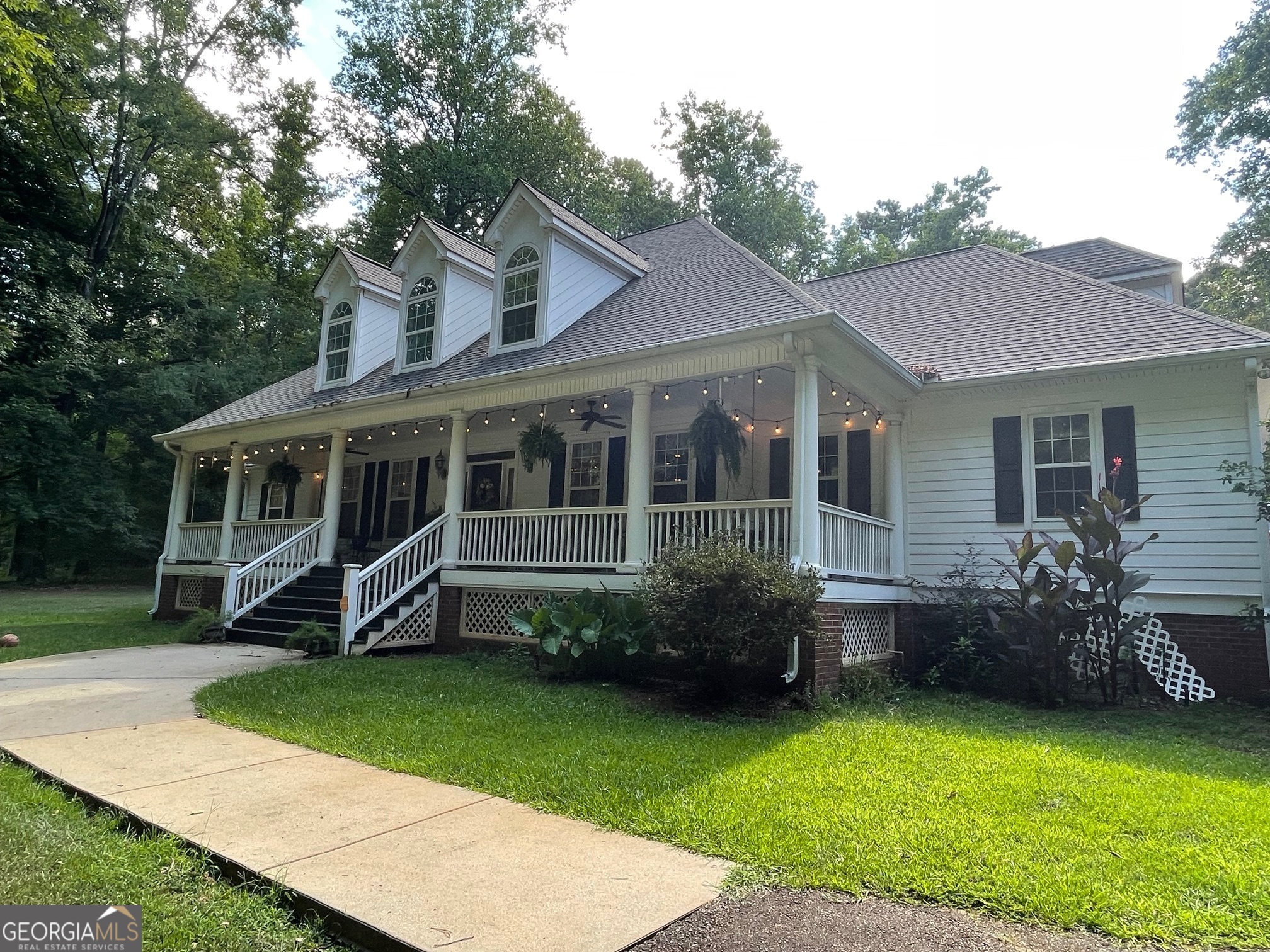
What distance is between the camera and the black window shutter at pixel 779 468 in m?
10.9

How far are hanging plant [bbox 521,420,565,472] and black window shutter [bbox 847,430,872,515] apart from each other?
438 cm

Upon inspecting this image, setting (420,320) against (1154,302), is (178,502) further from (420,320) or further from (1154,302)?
(1154,302)

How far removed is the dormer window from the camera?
13219 mm

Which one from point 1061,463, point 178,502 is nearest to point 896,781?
point 1061,463

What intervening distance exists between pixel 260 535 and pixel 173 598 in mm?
3201

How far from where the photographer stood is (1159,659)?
834cm

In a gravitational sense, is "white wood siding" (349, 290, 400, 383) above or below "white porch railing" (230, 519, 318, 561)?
above

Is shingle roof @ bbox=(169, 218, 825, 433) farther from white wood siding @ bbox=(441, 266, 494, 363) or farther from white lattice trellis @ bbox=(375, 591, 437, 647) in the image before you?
white lattice trellis @ bbox=(375, 591, 437, 647)

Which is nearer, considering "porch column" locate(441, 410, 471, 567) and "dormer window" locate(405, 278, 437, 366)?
"porch column" locate(441, 410, 471, 567)

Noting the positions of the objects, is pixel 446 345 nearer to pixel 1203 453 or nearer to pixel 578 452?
pixel 578 452

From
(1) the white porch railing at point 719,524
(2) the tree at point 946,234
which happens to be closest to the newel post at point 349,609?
(1) the white porch railing at point 719,524

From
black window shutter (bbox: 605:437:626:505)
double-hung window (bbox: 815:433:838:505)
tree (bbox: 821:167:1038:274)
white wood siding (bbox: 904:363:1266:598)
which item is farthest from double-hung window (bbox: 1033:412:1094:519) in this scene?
tree (bbox: 821:167:1038:274)

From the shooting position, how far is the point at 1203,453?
8.49 metres

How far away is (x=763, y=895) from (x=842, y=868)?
0.45 metres
